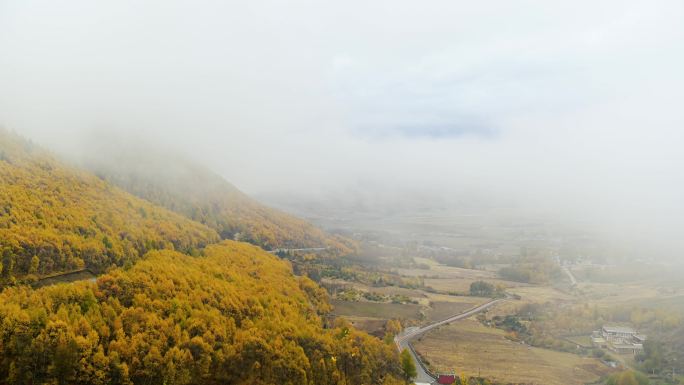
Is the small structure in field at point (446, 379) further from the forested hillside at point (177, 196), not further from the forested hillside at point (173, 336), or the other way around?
the forested hillside at point (177, 196)

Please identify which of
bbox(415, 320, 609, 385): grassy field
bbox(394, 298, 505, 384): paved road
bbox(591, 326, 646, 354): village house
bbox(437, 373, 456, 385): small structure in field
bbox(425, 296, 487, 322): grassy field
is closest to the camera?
bbox(437, 373, 456, 385): small structure in field

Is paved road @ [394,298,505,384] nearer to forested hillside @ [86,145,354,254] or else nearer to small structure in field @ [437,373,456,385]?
small structure in field @ [437,373,456,385]

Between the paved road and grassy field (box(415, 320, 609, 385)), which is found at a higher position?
grassy field (box(415, 320, 609, 385))

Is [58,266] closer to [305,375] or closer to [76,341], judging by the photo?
[76,341]

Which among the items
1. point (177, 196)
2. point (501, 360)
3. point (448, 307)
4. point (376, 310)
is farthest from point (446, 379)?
point (177, 196)

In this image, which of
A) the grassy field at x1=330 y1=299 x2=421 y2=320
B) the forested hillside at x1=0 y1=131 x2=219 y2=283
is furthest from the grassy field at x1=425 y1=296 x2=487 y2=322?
the forested hillside at x1=0 y1=131 x2=219 y2=283
